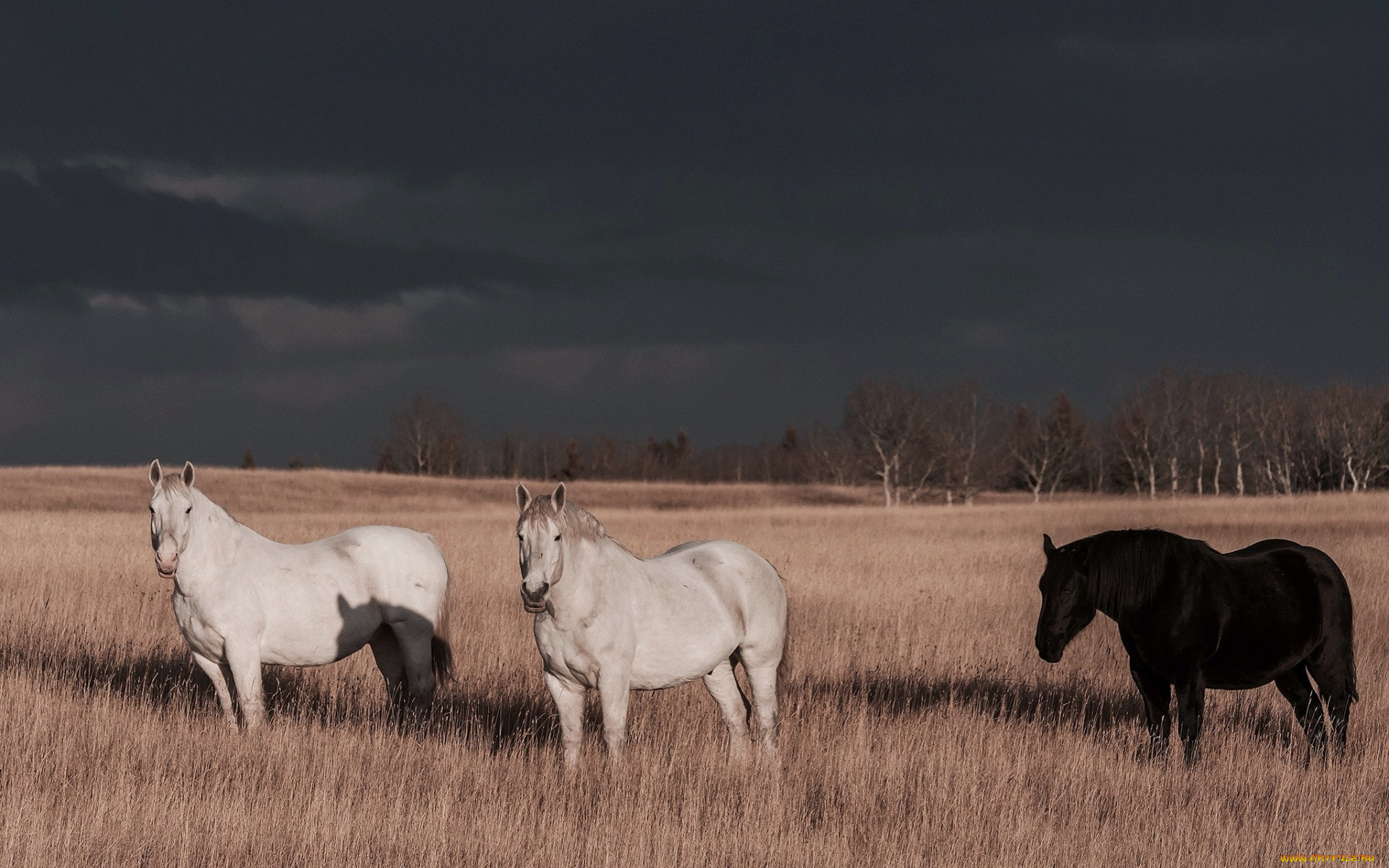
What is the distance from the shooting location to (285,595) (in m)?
7.12

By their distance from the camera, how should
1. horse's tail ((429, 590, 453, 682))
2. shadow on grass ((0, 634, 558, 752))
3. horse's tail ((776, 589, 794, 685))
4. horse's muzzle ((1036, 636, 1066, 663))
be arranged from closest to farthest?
horse's muzzle ((1036, 636, 1066, 663)) → horse's tail ((776, 589, 794, 685)) → shadow on grass ((0, 634, 558, 752)) → horse's tail ((429, 590, 453, 682))

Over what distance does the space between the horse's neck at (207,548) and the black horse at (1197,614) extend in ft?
17.3

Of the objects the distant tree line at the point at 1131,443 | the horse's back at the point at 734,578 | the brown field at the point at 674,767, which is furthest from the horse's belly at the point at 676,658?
the distant tree line at the point at 1131,443

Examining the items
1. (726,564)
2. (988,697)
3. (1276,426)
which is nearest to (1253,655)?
(988,697)

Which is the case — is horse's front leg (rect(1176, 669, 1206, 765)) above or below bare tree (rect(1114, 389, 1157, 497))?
below

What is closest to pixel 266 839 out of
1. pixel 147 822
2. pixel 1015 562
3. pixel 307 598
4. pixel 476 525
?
pixel 147 822

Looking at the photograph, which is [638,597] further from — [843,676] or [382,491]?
[382,491]

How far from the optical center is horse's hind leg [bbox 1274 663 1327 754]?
6.92 meters

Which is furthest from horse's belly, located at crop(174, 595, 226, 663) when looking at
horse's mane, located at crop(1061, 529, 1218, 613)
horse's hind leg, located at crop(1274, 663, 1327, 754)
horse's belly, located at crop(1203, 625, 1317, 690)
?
horse's hind leg, located at crop(1274, 663, 1327, 754)

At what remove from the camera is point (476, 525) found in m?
33.3

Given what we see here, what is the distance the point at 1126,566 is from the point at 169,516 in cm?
592

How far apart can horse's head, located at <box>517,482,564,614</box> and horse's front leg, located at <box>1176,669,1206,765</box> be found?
3.80 meters

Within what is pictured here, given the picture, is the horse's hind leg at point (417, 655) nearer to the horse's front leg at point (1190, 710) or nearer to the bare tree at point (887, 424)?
the horse's front leg at point (1190, 710)

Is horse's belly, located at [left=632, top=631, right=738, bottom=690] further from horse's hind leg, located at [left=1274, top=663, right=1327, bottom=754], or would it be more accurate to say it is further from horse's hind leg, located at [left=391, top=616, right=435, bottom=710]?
horse's hind leg, located at [left=1274, top=663, right=1327, bottom=754]
